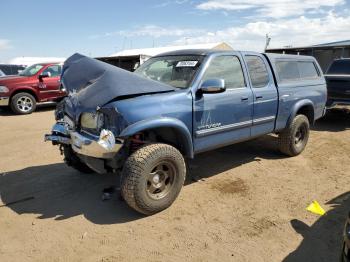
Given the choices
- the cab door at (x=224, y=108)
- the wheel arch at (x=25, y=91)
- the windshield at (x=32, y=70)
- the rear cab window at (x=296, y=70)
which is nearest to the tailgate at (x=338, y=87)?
the rear cab window at (x=296, y=70)

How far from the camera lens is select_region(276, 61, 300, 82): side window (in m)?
5.71

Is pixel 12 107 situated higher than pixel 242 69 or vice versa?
pixel 242 69

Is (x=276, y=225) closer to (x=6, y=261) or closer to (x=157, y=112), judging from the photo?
(x=157, y=112)

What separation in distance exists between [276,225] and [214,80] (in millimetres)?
1784

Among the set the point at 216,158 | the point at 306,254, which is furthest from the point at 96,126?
the point at 216,158

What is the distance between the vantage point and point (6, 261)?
3.09m

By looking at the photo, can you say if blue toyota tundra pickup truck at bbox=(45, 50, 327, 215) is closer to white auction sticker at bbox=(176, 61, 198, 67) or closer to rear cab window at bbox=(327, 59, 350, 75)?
white auction sticker at bbox=(176, 61, 198, 67)

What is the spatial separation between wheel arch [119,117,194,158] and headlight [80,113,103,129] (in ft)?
1.07

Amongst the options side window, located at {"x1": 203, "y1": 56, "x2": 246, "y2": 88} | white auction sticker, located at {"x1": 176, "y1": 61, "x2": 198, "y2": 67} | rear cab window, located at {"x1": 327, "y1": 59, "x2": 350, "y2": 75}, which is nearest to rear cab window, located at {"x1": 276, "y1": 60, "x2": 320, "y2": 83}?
side window, located at {"x1": 203, "y1": 56, "x2": 246, "y2": 88}

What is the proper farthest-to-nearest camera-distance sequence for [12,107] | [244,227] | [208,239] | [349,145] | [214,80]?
[12,107] → [349,145] → [214,80] → [244,227] → [208,239]

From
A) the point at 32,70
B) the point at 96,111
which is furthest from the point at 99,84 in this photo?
the point at 32,70

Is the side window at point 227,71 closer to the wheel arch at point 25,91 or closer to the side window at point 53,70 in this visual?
the wheel arch at point 25,91

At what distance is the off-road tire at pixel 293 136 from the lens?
19.3 feet

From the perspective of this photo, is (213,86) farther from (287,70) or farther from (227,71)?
(287,70)
